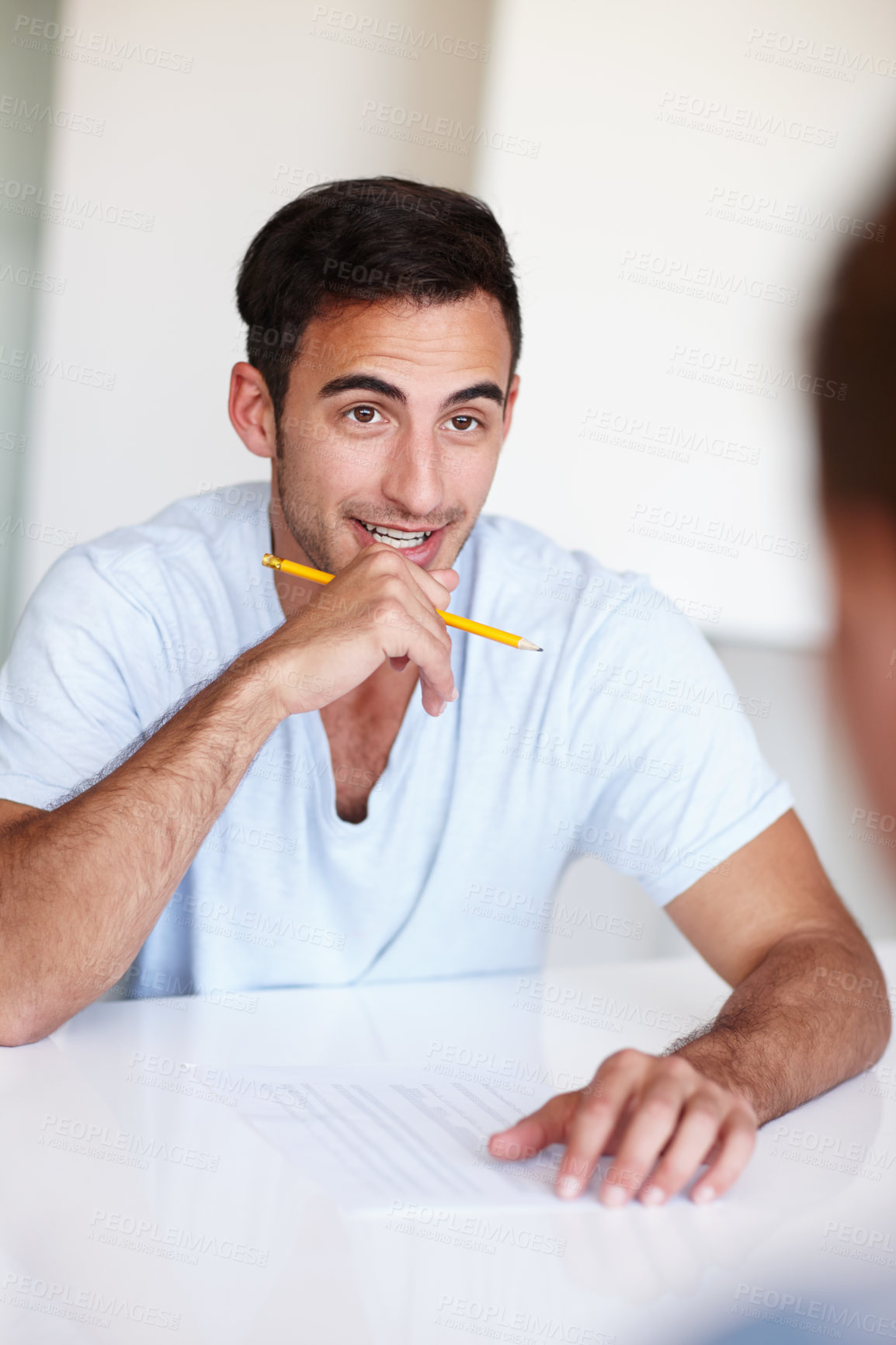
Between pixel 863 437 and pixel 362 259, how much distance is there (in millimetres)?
1122

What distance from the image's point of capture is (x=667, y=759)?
149cm

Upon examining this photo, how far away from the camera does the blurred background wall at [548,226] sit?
274 centimetres

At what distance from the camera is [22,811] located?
1.26m

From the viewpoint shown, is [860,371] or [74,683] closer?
[860,371]

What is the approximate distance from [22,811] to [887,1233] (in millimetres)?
895

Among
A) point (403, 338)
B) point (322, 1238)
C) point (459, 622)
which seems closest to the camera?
point (322, 1238)

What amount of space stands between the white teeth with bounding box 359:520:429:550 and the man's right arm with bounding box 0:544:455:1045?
0.22 meters

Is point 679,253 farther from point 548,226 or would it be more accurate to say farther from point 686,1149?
point 686,1149

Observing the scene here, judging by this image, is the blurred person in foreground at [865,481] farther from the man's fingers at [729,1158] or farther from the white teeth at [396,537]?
the white teeth at [396,537]

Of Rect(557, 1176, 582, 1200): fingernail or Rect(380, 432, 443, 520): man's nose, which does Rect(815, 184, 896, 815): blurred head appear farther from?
Rect(380, 432, 443, 520): man's nose

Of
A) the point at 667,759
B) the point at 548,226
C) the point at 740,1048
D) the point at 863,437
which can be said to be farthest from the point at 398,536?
the point at 548,226

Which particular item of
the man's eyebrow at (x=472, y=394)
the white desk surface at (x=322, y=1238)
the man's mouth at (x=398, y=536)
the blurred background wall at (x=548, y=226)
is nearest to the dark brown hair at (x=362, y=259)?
the man's eyebrow at (x=472, y=394)

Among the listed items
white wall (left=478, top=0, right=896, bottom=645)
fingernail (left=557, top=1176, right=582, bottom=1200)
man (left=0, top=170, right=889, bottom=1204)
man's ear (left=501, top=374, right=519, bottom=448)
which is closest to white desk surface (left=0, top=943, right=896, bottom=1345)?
fingernail (left=557, top=1176, right=582, bottom=1200)

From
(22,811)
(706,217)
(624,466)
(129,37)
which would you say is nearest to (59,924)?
(22,811)
